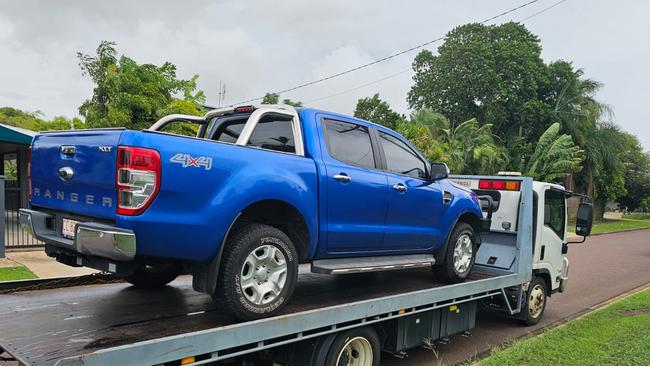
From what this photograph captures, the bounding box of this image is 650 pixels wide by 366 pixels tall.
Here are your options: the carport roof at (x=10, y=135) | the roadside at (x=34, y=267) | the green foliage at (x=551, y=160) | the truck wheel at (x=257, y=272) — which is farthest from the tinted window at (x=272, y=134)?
the green foliage at (x=551, y=160)

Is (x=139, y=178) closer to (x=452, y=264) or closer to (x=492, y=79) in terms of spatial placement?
(x=452, y=264)

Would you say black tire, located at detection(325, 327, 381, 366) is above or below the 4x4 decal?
below

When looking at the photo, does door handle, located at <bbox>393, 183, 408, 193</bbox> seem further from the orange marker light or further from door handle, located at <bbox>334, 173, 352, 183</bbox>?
the orange marker light

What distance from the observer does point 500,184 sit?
705cm

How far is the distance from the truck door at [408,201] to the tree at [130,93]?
1011 cm

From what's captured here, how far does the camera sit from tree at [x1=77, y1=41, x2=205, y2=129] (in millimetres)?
13743

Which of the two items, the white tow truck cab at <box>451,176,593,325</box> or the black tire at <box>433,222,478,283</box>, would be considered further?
the white tow truck cab at <box>451,176,593,325</box>

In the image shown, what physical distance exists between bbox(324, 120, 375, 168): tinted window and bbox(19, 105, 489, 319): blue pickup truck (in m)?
0.01

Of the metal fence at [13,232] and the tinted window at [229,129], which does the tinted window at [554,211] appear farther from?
the metal fence at [13,232]

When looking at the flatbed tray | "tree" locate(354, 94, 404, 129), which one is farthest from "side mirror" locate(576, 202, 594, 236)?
"tree" locate(354, 94, 404, 129)

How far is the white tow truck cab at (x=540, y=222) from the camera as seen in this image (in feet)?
22.8

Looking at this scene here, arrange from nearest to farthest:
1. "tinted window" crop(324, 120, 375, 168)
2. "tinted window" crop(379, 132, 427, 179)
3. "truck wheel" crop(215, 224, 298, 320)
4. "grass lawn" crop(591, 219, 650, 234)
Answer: "truck wheel" crop(215, 224, 298, 320), "tinted window" crop(324, 120, 375, 168), "tinted window" crop(379, 132, 427, 179), "grass lawn" crop(591, 219, 650, 234)

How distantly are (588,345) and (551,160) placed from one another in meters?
21.3

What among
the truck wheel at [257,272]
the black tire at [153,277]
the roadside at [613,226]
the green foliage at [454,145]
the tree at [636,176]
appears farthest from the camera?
the tree at [636,176]
